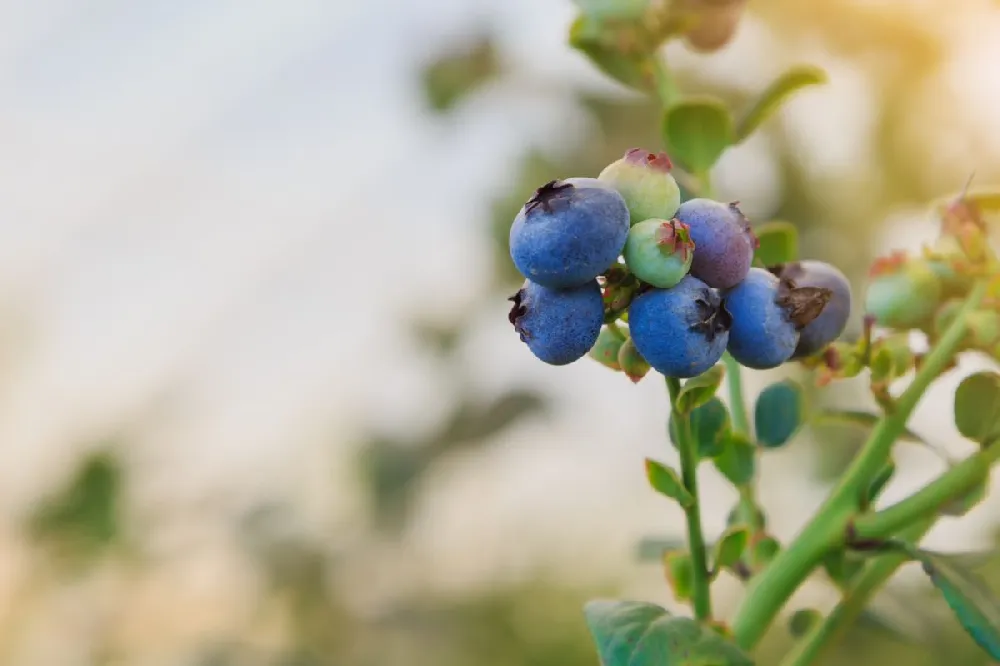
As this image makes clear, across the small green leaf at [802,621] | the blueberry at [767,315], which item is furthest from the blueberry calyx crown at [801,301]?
the small green leaf at [802,621]

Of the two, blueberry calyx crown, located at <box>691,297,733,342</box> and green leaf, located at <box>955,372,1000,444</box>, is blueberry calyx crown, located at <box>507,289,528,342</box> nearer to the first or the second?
blueberry calyx crown, located at <box>691,297,733,342</box>

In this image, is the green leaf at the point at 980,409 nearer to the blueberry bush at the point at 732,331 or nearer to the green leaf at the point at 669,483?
the blueberry bush at the point at 732,331

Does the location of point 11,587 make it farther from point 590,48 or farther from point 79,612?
point 590,48

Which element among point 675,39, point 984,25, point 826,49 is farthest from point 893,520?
point 826,49

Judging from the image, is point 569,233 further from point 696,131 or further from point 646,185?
point 696,131

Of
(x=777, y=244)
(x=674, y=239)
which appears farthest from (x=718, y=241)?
(x=777, y=244)

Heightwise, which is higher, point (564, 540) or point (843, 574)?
point (843, 574)

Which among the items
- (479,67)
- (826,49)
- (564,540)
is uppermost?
(479,67)
